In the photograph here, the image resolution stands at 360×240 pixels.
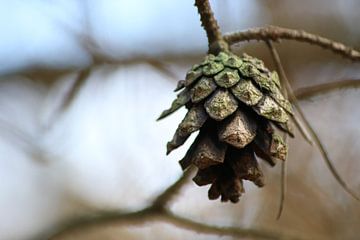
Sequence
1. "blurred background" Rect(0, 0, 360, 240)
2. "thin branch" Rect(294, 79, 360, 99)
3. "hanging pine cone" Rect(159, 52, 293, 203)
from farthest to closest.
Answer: "blurred background" Rect(0, 0, 360, 240), "thin branch" Rect(294, 79, 360, 99), "hanging pine cone" Rect(159, 52, 293, 203)

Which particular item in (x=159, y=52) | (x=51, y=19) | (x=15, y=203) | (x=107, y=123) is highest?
(x=51, y=19)

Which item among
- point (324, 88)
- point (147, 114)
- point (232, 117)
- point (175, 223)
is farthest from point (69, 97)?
point (232, 117)

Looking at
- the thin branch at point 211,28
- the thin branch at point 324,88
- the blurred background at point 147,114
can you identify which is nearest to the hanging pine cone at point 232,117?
the thin branch at point 211,28

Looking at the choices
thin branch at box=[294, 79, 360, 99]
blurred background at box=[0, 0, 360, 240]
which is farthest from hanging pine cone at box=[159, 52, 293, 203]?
blurred background at box=[0, 0, 360, 240]

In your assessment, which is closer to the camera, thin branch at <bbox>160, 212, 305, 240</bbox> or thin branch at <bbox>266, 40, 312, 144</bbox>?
thin branch at <bbox>266, 40, 312, 144</bbox>

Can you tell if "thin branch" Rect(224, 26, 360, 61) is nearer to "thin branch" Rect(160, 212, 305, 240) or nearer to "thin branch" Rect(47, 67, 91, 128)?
"thin branch" Rect(160, 212, 305, 240)

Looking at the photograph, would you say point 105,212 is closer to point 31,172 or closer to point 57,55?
Answer: point 57,55

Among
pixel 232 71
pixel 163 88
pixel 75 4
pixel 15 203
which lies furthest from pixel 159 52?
pixel 232 71
